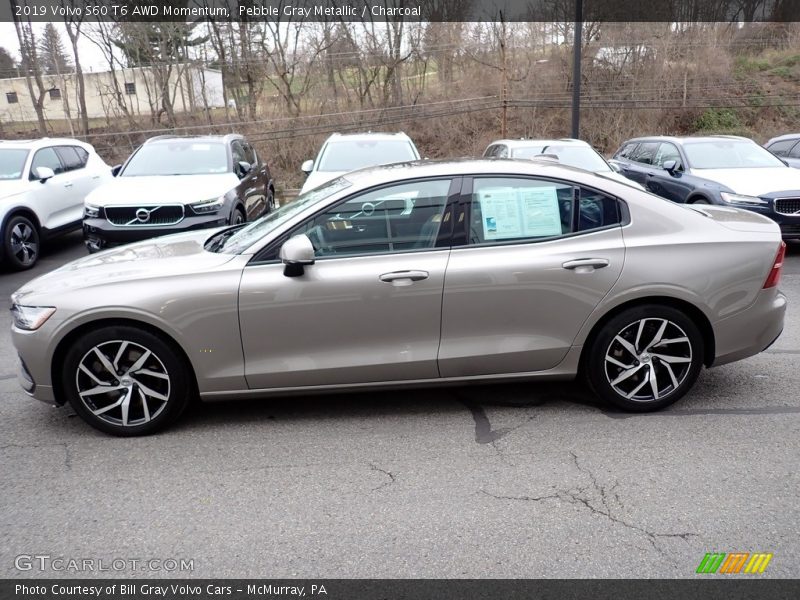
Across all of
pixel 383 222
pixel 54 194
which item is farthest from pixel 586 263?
pixel 54 194

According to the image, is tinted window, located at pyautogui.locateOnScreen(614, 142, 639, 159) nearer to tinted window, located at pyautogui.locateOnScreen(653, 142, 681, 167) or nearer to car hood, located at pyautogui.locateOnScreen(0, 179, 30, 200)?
tinted window, located at pyautogui.locateOnScreen(653, 142, 681, 167)

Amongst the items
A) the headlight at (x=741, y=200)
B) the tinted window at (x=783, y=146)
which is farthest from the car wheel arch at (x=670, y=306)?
the tinted window at (x=783, y=146)

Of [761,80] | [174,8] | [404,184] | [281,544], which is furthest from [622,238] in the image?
[761,80]

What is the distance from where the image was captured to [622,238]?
4.09 metres

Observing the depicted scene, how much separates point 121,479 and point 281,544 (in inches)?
46.1

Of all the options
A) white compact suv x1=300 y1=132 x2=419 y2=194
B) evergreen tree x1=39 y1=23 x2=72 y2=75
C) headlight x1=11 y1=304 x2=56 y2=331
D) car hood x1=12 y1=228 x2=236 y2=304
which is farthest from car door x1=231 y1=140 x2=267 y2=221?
evergreen tree x1=39 y1=23 x2=72 y2=75

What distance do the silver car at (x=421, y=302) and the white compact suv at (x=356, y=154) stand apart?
215 inches

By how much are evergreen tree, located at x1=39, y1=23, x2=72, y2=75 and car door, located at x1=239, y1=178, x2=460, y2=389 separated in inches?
878

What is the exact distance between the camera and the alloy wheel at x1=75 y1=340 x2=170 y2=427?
3943mm

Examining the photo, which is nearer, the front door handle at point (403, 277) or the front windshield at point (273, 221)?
the front door handle at point (403, 277)

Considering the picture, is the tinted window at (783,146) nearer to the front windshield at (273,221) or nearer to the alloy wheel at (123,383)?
the front windshield at (273,221)

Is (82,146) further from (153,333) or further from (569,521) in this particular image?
(569,521)

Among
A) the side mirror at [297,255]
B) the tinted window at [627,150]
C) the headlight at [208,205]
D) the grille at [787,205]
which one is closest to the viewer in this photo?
the side mirror at [297,255]

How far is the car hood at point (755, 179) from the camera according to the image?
8.89 meters
